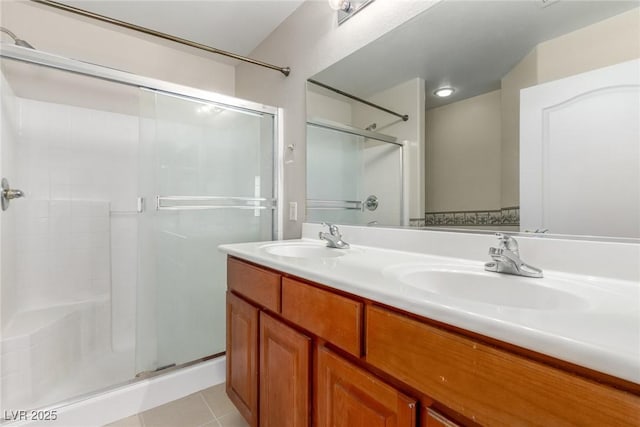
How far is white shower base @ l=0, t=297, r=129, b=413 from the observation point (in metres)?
1.33

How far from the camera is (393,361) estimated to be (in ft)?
1.93

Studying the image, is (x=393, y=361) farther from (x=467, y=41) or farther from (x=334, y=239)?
(x=467, y=41)

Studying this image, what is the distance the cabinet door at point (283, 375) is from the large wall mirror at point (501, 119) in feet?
2.13

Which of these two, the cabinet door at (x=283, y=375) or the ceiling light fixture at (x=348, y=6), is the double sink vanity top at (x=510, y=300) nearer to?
the cabinet door at (x=283, y=375)

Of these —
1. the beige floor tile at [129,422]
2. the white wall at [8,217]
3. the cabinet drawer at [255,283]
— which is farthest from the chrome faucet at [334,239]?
the white wall at [8,217]

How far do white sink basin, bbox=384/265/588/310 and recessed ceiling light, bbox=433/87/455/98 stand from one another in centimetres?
64

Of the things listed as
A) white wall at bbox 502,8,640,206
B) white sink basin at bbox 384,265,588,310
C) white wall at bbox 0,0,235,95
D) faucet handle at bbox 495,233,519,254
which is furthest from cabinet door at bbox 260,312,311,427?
white wall at bbox 0,0,235,95

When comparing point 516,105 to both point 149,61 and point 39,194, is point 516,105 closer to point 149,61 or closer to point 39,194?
point 149,61

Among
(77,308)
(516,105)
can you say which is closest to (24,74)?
(77,308)

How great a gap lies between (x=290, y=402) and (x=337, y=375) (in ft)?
0.89

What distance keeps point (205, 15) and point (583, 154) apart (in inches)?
81.7

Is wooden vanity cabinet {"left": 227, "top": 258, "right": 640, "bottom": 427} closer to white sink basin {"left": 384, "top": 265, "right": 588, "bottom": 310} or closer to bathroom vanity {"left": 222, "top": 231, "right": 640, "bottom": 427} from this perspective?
bathroom vanity {"left": 222, "top": 231, "right": 640, "bottom": 427}

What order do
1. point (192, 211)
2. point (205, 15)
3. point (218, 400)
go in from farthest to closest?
point (205, 15) → point (192, 211) → point (218, 400)

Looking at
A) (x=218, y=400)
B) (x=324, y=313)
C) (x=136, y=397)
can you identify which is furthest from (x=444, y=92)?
(x=136, y=397)
